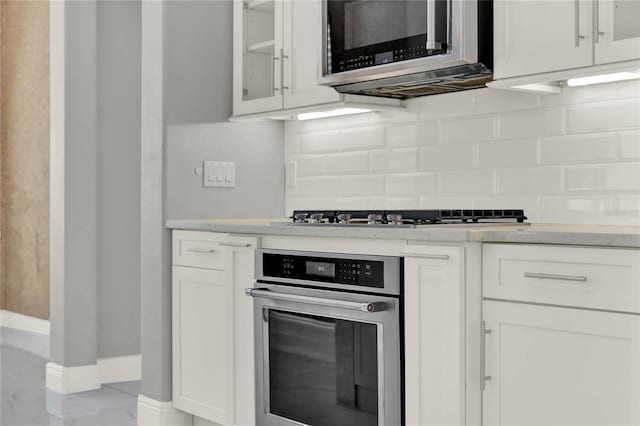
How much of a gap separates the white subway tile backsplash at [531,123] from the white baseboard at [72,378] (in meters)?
2.82

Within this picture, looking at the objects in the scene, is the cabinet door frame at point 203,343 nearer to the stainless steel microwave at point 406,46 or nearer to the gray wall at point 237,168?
the gray wall at point 237,168

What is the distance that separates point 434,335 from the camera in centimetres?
239

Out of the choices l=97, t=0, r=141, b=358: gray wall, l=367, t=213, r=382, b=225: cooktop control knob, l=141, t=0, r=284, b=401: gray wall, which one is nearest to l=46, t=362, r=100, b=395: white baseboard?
l=97, t=0, r=141, b=358: gray wall

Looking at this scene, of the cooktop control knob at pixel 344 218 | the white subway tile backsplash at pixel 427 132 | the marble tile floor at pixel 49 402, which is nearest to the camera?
the cooktop control knob at pixel 344 218

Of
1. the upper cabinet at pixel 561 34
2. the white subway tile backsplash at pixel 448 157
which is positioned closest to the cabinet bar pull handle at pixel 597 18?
the upper cabinet at pixel 561 34

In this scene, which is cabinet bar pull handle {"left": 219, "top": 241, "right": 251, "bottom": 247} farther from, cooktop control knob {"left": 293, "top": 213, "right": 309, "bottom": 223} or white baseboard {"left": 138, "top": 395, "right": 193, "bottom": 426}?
white baseboard {"left": 138, "top": 395, "right": 193, "bottom": 426}

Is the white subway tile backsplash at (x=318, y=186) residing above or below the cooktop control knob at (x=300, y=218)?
above

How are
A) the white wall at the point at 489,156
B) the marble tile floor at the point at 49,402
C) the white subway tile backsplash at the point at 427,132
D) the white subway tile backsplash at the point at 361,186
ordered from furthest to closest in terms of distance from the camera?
the marble tile floor at the point at 49,402 → the white subway tile backsplash at the point at 361,186 → the white subway tile backsplash at the point at 427,132 → the white wall at the point at 489,156

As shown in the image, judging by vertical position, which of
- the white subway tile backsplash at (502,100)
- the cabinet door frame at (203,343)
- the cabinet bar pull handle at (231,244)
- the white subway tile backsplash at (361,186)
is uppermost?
the white subway tile backsplash at (502,100)

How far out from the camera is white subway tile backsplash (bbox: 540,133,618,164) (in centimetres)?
273

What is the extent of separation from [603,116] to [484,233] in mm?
771

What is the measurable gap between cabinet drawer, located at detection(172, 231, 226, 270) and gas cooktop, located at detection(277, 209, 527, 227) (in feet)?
1.66

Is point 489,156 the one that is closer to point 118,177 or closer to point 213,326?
point 213,326

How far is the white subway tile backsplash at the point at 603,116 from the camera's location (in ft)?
8.78
